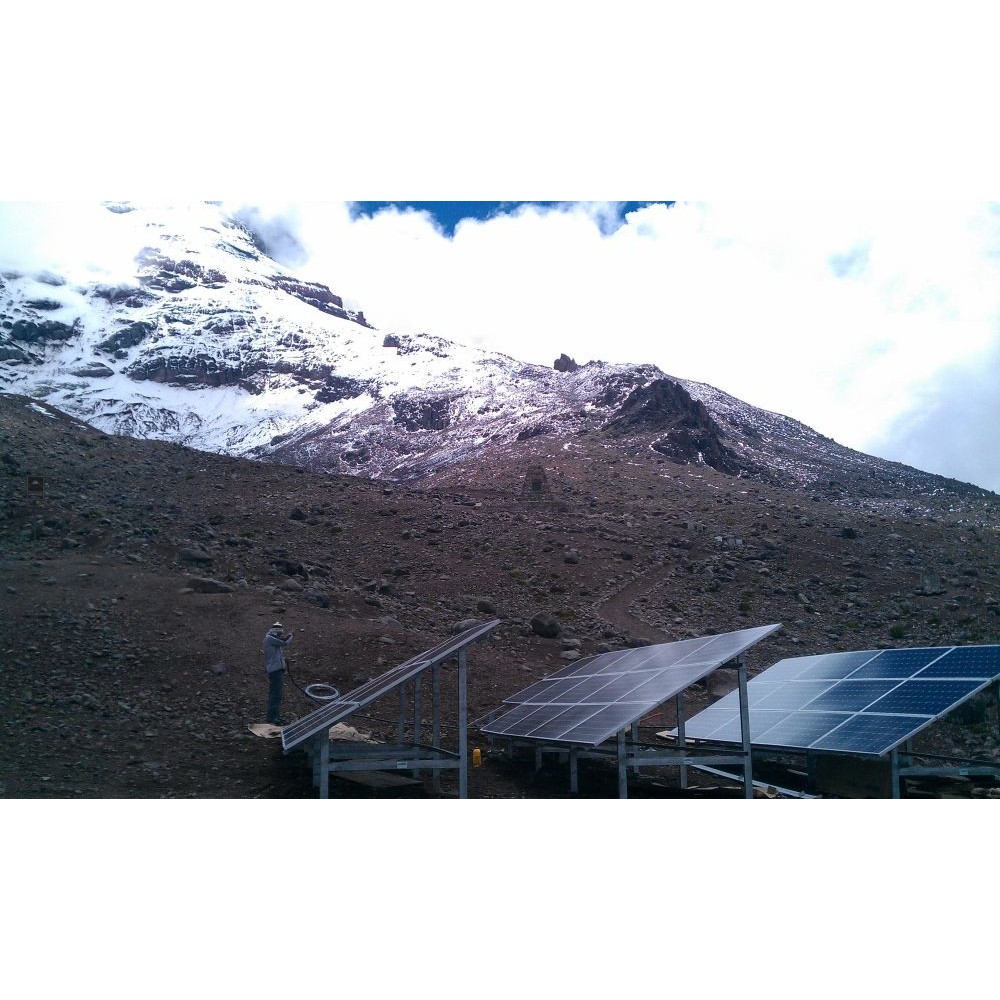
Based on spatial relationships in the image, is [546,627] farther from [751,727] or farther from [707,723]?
[751,727]

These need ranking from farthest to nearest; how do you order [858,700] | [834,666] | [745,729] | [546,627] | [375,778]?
1. [546,627]
2. [834,666]
3. [858,700]
4. [375,778]
5. [745,729]

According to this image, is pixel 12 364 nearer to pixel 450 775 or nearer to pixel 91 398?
pixel 91 398

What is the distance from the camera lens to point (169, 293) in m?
154

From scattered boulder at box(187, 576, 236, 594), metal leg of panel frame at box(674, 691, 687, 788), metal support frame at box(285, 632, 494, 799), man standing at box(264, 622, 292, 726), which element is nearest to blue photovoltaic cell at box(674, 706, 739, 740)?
metal leg of panel frame at box(674, 691, 687, 788)

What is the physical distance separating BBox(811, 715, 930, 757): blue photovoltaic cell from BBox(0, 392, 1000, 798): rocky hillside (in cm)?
353

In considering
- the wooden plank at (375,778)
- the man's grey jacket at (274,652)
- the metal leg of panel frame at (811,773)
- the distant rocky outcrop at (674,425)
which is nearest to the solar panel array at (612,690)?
the wooden plank at (375,778)

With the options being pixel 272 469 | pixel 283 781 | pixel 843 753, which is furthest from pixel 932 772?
pixel 272 469

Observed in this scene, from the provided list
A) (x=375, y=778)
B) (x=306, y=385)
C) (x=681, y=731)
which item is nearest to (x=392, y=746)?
(x=375, y=778)

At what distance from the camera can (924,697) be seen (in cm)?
1176

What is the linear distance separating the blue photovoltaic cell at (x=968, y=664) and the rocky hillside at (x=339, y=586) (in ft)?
15.1

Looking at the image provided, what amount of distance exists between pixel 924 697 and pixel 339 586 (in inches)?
630

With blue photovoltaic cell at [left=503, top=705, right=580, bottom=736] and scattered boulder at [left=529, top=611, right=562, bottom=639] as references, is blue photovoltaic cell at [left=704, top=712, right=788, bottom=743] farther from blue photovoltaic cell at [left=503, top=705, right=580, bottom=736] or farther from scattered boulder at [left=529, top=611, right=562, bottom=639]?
scattered boulder at [left=529, top=611, right=562, bottom=639]

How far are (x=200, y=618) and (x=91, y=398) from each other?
352 feet

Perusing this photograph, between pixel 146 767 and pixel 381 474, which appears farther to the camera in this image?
pixel 381 474
